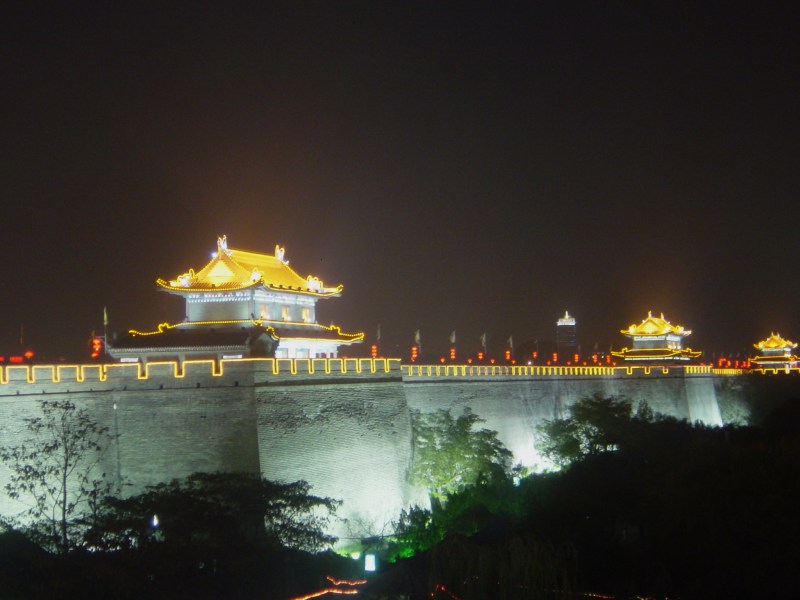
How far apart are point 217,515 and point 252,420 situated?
2.16 meters

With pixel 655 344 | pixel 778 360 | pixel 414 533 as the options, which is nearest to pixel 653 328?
pixel 655 344

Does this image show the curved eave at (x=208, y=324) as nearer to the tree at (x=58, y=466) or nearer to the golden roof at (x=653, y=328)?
the tree at (x=58, y=466)

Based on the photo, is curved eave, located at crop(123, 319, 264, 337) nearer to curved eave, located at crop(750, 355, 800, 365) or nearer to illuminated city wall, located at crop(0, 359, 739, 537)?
illuminated city wall, located at crop(0, 359, 739, 537)

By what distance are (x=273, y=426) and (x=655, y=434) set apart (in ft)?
49.8

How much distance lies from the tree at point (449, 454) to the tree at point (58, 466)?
22.8 feet

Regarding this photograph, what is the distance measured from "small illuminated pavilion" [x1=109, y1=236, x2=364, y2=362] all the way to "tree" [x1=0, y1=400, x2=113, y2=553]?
4.90 m

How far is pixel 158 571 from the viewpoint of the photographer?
14.6 metres

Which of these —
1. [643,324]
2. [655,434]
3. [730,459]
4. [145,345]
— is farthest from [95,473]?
[643,324]

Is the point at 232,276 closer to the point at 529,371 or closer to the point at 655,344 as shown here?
the point at 529,371

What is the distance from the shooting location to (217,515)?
655 inches

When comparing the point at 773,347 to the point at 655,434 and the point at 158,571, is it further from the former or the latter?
the point at 158,571

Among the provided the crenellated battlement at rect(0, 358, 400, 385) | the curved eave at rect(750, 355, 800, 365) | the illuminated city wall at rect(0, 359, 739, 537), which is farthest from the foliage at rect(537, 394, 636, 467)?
the curved eave at rect(750, 355, 800, 365)

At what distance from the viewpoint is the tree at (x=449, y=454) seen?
2220 cm

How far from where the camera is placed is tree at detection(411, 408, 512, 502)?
22.2m
